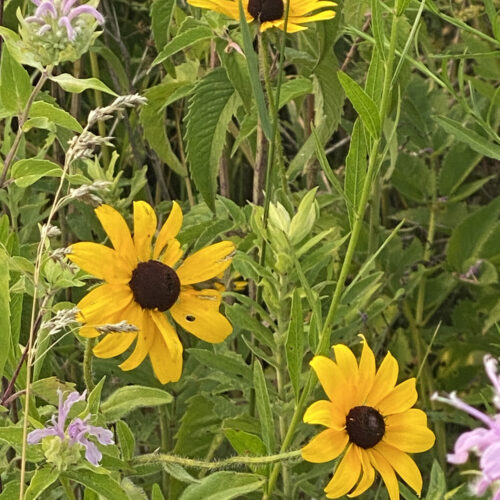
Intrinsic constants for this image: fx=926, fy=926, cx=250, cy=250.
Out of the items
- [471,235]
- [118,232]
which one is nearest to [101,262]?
[118,232]

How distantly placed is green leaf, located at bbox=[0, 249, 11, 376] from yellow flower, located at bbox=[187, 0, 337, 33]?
0.24m

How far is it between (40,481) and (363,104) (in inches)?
10.2

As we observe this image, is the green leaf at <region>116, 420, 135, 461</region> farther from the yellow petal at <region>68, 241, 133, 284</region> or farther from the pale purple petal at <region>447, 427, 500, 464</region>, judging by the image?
the pale purple petal at <region>447, 427, 500, 464</region>

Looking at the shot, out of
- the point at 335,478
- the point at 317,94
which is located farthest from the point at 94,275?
the point at 317,94

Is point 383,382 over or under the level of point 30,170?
under

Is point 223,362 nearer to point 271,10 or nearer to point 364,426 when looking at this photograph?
point 364,426

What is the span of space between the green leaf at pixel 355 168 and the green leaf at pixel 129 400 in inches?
6.1

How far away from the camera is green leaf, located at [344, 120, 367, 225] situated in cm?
54

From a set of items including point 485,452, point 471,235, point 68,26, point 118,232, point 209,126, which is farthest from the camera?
point 471,235

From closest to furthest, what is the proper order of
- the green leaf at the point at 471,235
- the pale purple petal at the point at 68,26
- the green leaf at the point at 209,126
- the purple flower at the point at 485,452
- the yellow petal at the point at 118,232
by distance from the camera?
the purple flower at the point at 485,452 → the pale purple petal at the point at 68,26 → the yellow petal at the point at 118,232 → the green leaf at the point at 209,126 → the green leaf at the point at 471,235

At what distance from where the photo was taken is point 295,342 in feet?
1.77

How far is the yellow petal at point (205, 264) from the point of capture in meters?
0.61

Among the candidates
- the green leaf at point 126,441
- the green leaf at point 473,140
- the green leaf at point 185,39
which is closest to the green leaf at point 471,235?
the green leaf at point 473,140

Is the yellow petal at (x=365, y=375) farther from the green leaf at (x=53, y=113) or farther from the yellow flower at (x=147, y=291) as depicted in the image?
the green leaf at (x=53, y=113)
